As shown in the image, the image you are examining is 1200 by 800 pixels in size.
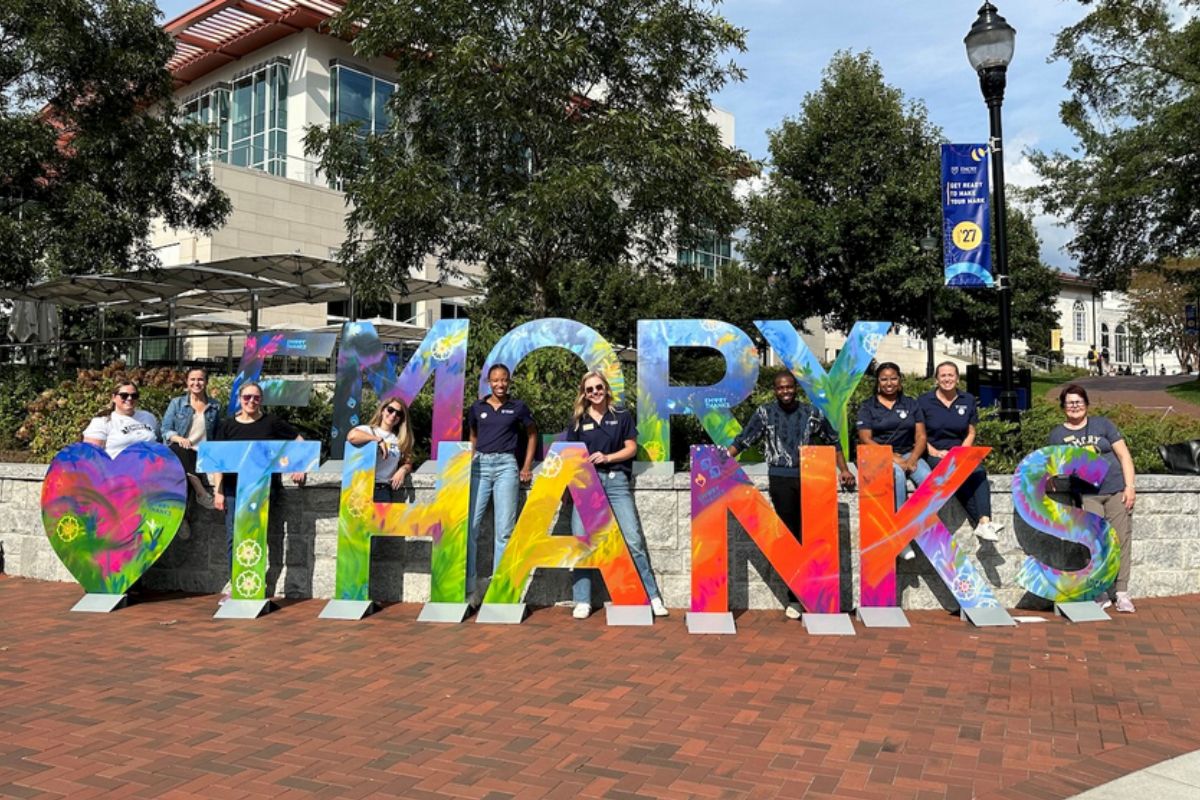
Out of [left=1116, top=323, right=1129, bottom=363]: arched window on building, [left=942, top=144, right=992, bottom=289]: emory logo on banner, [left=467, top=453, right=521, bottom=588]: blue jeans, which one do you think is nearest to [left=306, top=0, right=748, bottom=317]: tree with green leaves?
[left=942, top=144, right=992, bottom=289]: emory logo on banner

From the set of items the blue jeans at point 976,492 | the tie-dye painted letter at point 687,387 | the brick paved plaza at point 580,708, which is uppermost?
the tie-dye painted letter at point 687,387

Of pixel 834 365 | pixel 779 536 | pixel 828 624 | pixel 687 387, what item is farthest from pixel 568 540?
pixel 834 365

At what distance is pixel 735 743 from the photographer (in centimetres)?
425

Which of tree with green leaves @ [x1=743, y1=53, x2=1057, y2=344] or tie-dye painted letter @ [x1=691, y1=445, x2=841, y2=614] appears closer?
tie-dye painted letter @ [x1=691, y1=445, x2=841, y2=614]

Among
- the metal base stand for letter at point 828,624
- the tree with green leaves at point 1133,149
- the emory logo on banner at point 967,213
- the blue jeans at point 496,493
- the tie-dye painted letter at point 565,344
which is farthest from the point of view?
the tree with green leaves at point 1133,149

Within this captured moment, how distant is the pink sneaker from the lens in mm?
6773

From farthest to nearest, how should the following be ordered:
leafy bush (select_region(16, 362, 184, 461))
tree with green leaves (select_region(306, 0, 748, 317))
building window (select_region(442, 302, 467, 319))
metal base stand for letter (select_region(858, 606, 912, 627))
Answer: building window (select_region(442, 302, 467, 319)) → tree with green leaves (select_region(306, 0, 748, 317)) → leafy bush (select_region(16, 362, 184, 461)) → metal base stand for letter (select_region(858, 606, 912, 627))

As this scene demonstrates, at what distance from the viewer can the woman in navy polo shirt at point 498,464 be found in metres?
6.90

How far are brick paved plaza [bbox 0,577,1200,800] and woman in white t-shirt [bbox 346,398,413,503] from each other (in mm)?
1030

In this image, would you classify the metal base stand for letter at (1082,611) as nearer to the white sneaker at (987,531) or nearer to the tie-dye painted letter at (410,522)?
the white sneaker at (987,531)

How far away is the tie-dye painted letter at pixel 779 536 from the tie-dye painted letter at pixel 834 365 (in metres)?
1.12

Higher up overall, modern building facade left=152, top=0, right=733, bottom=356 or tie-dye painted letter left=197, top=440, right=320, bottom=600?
modern building facade left=152, top=0, right=733, bottom=356

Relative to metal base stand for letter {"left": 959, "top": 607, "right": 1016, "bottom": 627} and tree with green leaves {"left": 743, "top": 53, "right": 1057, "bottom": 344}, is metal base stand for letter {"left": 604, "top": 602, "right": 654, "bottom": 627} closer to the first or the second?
metal base stand for letter {"left": 959, "top": 607, "right": 1016, "bottom": 627}

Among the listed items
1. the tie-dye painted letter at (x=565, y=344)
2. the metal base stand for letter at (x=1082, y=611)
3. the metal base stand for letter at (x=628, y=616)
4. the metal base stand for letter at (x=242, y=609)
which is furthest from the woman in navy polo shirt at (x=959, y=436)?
the metal base stand for letter at (x=242, y=609)
